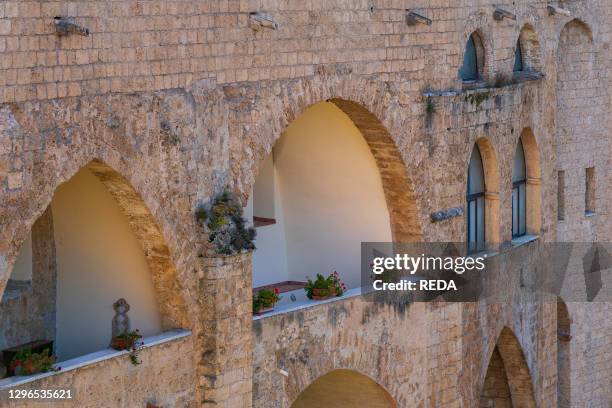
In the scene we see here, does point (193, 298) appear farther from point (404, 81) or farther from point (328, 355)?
point (404, 81)

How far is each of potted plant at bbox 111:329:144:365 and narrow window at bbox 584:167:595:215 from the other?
45.8 ft

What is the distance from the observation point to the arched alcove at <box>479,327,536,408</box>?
85.6ft

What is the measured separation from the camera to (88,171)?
59.2ft

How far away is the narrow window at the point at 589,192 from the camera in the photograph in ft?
95.9

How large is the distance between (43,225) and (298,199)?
17.5 ft

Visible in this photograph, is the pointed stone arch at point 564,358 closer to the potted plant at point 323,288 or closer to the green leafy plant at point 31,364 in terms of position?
the potted plant at point 323,288

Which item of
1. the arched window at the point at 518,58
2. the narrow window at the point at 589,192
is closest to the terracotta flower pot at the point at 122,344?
the arched window at the point at 518,58

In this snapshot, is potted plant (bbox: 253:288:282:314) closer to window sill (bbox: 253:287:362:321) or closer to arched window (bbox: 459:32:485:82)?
window sill (bbox: 253:287:362:321)

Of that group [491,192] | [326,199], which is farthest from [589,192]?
[326,199]

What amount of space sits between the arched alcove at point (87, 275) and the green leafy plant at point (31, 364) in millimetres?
1730

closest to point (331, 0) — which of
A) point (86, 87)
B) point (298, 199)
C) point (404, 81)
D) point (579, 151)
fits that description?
point (404, 81)

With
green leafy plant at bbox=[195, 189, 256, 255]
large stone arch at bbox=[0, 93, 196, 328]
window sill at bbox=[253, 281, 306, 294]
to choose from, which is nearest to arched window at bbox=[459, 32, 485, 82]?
window sill at bbox=[253, 281, 306, 294]

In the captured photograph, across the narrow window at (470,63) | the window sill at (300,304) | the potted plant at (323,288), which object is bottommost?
the window sill at (300,304)

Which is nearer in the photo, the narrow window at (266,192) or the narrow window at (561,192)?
the narrow window at (266,192)
